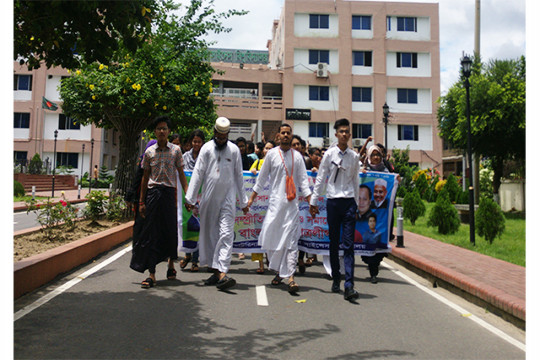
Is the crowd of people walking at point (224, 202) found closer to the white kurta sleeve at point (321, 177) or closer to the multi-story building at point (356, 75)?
the white kurta sleeve at point (321, 177)

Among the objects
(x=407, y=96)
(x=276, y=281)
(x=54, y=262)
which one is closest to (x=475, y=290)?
(x=276, y=281)

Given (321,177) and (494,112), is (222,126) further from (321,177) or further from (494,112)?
(494,112)

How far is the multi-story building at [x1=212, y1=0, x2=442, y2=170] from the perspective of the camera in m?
41.9

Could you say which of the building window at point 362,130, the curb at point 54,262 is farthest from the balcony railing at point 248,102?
the curb at point 54,262

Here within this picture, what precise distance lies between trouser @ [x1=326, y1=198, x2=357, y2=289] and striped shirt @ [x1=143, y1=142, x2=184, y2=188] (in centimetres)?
230

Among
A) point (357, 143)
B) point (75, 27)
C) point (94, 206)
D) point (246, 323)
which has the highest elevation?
point (357, 143)

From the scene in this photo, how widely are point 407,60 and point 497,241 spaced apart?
33.9 metres

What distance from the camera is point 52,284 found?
21.1 feet

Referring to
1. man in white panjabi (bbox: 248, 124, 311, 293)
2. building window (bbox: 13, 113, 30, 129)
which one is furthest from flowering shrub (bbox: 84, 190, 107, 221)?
building window (bbox: 13, 113, 30, 129)

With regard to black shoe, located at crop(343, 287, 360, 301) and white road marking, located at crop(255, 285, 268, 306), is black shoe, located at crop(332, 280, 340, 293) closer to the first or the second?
black shoe, located at crop(343, 287, 360, 301)

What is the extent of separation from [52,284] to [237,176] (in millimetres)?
2893

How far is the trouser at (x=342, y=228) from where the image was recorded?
661cm

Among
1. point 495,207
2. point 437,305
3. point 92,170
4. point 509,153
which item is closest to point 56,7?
point 437,305

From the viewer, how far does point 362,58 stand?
4319 cm
